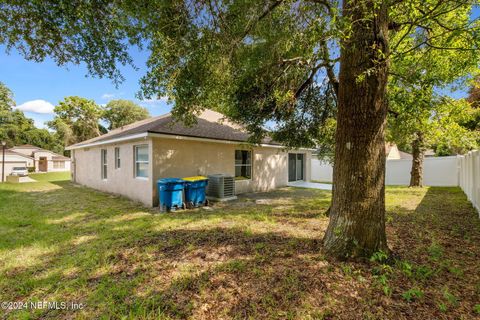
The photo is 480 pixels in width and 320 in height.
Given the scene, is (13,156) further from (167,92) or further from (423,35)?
(423,35)

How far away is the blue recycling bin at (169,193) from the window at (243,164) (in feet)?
13.7

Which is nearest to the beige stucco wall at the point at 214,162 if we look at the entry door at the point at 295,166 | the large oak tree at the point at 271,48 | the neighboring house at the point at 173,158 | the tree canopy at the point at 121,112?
the neighboring house at the point at 173,158

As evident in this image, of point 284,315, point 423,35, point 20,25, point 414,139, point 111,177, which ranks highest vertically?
point 423,35

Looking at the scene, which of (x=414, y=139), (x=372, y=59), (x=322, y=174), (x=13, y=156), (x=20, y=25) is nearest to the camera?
(x=372, y=59)

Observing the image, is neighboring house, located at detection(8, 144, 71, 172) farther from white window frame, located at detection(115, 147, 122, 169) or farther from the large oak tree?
the large oak tree

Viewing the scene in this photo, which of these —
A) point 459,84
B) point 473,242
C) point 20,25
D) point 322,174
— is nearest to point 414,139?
point 459,84

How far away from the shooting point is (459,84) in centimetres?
825

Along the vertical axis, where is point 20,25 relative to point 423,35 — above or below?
below

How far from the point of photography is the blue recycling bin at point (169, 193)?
7477 millimetres

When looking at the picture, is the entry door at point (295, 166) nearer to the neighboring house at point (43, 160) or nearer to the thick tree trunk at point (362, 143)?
the thick tree trunk at point (362, 143)

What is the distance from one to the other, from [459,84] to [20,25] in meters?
12.3

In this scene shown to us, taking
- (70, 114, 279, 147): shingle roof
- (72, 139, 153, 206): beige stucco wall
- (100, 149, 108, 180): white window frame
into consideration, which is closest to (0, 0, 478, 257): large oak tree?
(70, 114, 279, 147): shingle roof

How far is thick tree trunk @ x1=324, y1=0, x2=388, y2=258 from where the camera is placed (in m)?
3.45

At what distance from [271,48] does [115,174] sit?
29.3ft
